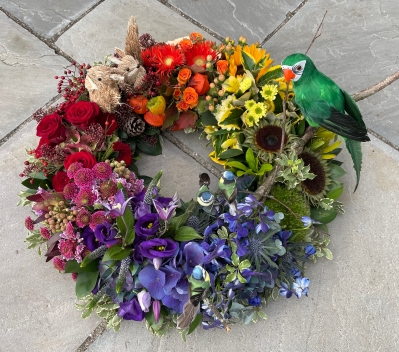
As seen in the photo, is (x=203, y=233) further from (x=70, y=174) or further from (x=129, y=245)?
(x=70, y=174)

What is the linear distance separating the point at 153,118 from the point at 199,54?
296 mm

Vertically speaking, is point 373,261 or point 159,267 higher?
point 373,261

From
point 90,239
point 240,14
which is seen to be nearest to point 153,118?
point 90,239

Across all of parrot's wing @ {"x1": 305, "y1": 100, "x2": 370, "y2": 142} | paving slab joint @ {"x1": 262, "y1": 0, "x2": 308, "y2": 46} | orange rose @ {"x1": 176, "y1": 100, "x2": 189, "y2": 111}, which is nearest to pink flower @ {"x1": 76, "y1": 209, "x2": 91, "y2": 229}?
orange rose @ {"x1": 176, "y1": 100, "x2": 189, "y2": 111}

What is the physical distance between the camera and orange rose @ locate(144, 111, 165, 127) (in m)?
1.50

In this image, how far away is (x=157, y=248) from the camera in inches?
49.1

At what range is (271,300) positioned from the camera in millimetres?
1474

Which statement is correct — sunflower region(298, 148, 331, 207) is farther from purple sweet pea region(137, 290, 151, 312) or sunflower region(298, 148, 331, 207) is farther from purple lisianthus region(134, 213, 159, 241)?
purple sweet pea region(137, 290, 151, 312)

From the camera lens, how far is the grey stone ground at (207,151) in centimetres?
146

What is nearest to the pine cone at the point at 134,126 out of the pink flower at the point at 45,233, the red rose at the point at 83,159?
the red rose at the point at 83,159

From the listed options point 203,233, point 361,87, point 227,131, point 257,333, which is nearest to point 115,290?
point 203,233

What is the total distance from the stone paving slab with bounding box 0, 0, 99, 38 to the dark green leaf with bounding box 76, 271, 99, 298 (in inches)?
48.5

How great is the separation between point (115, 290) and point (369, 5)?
1830mm

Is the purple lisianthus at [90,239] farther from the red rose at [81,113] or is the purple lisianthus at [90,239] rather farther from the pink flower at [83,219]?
the red rose at [81,113]
